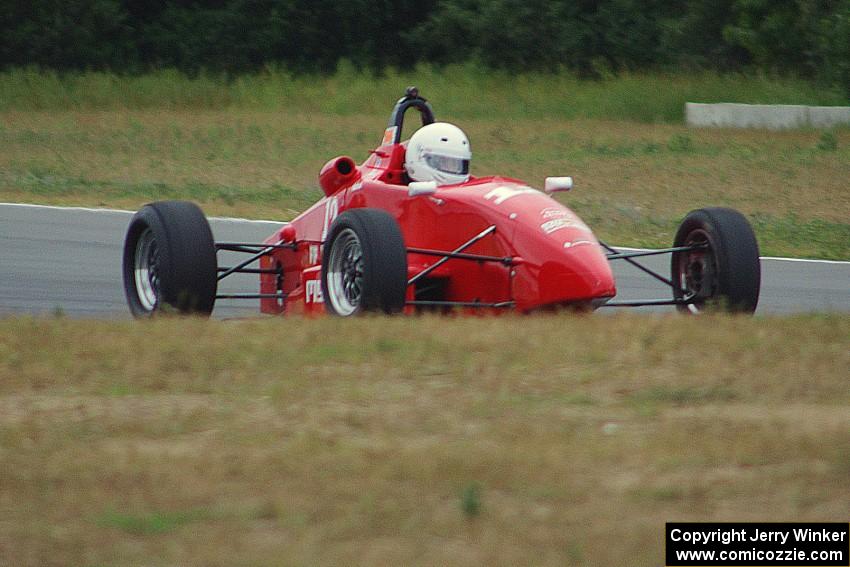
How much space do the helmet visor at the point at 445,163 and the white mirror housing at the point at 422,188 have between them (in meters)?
0.54

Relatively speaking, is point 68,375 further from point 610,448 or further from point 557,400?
point 610,448

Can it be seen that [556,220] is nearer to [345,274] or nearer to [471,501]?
[345,274]

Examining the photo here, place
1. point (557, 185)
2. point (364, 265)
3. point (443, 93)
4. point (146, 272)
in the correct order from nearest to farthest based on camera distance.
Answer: point (364, 265)
point (146, 272)
point (557, 185)
point (443, 93)

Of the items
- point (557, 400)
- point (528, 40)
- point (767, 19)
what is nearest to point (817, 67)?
point (767, 19)

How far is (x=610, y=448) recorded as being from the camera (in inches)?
210

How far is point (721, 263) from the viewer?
8586mm

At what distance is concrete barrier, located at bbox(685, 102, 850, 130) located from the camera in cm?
2402

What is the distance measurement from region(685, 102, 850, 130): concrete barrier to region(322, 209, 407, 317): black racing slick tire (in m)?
16.9

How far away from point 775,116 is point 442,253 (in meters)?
17.2

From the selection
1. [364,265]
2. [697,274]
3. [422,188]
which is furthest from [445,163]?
[697,274]

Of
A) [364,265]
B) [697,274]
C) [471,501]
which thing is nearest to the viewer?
[471,501]

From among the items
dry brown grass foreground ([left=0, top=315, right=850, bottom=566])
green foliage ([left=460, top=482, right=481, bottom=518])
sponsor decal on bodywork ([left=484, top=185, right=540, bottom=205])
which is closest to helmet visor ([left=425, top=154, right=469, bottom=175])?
sponsor decal on bodywork ([left=484, top=185, right=540, bottom=205])

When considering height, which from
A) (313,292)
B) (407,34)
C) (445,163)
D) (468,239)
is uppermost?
(407,34)

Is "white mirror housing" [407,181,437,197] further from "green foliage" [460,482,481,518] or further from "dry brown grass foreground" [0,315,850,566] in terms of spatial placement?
"green foliage" [460,482,481,518]
